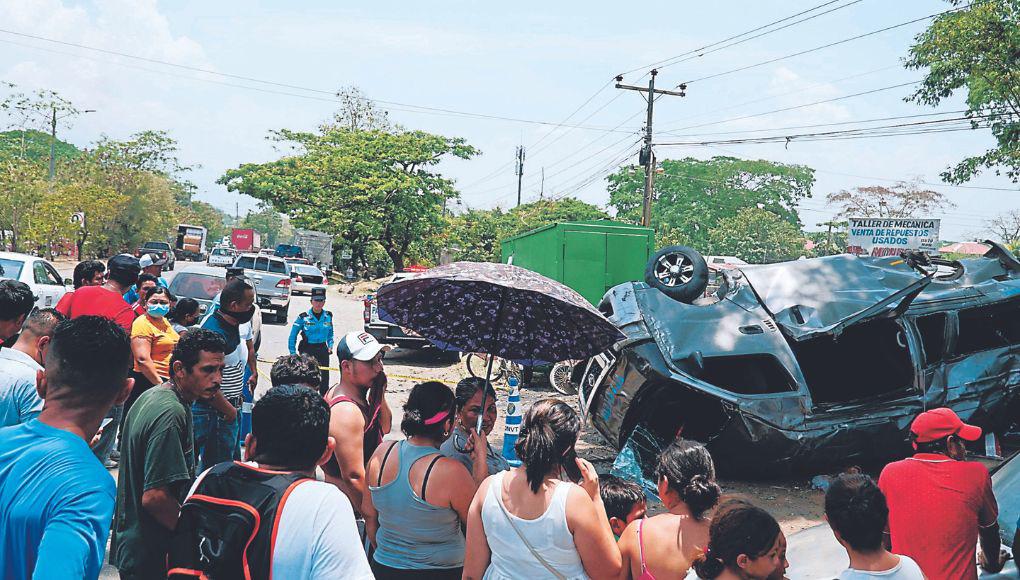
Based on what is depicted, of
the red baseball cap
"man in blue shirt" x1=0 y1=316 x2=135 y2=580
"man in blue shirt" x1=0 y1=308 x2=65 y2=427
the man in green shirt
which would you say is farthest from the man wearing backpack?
the red baseball cap

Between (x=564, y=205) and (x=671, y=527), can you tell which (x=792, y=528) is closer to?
(x=671, y=527)

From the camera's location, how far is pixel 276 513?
7.09 ft

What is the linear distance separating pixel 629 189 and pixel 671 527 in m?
73.1

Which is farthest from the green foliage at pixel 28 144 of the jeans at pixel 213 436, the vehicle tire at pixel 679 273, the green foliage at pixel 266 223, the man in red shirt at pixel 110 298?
the green foliage at pixel 266 223

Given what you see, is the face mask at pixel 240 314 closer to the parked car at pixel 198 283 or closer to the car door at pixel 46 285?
the car door at pixel 46 285

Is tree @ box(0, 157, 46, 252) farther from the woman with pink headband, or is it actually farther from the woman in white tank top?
the woman in white tank top

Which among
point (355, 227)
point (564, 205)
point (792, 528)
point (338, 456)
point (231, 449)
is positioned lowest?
point (792, 528)

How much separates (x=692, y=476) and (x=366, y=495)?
1.54 meters

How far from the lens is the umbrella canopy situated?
183 inches

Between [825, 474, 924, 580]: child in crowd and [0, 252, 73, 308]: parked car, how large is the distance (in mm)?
12537

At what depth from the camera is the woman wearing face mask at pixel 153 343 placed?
5652 mm

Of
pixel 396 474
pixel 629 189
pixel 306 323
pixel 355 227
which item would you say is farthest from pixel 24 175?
pixel 629 189

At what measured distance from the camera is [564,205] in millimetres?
60125

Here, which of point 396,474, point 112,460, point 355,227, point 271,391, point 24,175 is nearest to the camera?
point 271,391
